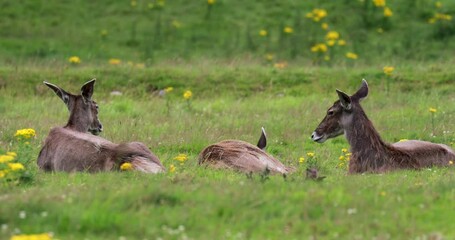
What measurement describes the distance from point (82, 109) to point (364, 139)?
3952mm

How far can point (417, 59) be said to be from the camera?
2802cm

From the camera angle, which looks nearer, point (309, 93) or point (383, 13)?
point (309, 93)

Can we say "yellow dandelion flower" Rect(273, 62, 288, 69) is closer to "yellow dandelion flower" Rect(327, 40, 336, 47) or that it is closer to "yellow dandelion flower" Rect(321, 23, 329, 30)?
"yellow dandelion flower" Rect(327, 40, 336, 47)

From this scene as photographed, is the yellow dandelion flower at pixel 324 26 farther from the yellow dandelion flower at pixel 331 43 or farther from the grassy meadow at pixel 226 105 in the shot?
the yellow dandelion flower at pixel 331 43

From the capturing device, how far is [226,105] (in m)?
20.9

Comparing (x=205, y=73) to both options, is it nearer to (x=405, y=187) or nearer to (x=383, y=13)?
(x=383, y=13)

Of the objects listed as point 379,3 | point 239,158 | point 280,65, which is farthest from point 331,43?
point 239,158

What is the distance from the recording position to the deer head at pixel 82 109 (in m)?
14.1

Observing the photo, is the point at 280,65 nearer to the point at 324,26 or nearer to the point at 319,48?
the point at 319,48

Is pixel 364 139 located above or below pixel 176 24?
above

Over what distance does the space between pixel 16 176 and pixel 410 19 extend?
73.7 ft

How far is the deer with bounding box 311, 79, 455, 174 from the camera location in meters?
13.2

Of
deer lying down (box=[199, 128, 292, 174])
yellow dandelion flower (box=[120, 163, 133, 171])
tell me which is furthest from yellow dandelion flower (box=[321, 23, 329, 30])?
yellow dandelion flower (box=[120, 163, 133, 171])

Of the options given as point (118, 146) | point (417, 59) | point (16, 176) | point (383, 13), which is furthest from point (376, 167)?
point (383, 13)
